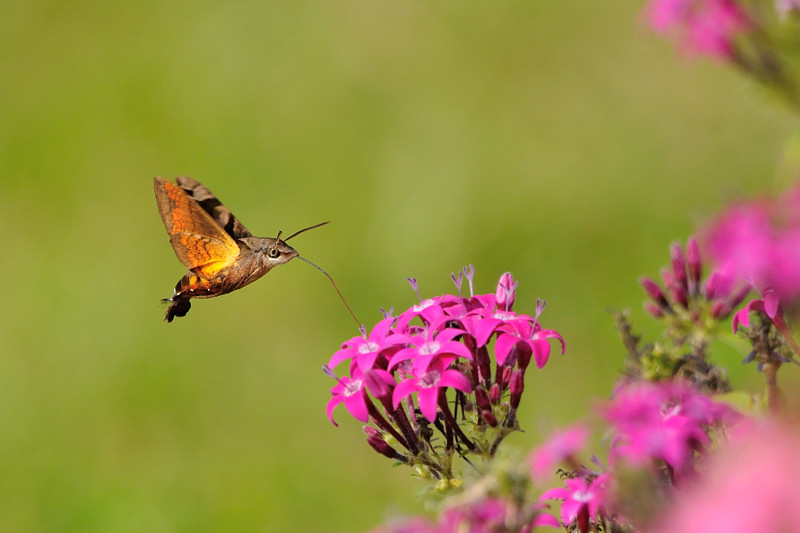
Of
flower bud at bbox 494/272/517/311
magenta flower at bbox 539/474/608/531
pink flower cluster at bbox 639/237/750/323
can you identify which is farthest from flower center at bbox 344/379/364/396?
pink flower cluster at bbox 639/237/750/323

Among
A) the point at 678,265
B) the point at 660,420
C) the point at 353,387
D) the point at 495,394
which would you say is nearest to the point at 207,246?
the point at 353,387

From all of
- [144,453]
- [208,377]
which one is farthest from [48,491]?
[208,377]

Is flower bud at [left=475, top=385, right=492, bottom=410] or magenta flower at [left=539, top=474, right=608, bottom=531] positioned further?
flower bud at [left=475, top=385, right=492, bottom=410]

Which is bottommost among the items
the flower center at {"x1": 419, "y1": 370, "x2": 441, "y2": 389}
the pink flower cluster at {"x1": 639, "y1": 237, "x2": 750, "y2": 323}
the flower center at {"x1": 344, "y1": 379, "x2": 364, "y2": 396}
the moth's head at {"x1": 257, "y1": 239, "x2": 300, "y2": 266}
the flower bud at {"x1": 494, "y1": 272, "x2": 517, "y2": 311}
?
the flower center at {"x1": 419, "y1": 370, "x2": 441, "y2": 389}

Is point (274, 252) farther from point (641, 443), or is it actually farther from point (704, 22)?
point (641, 443)

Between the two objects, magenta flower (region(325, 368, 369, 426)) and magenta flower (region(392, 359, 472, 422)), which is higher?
magenta flower (region(325, 368, 369, 426))

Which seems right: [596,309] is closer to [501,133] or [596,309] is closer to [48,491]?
[501,133]

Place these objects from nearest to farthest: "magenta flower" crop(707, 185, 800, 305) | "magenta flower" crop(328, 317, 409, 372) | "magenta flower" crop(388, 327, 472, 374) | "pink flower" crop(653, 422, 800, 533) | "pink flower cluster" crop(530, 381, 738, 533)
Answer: "pink flower" crop(653, 422, 800, 533) < "magenta flower" crop(707, 185, 800, 305) < "pink flower cluster" crop(530, 381, 738, 533) < "magenta flower" crop(388, 327, 472, 374) < "magenta flower" crop(328, 317, 409, 372)

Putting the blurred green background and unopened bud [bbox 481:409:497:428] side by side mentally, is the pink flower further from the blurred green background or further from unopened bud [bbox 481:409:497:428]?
the blurred green background
